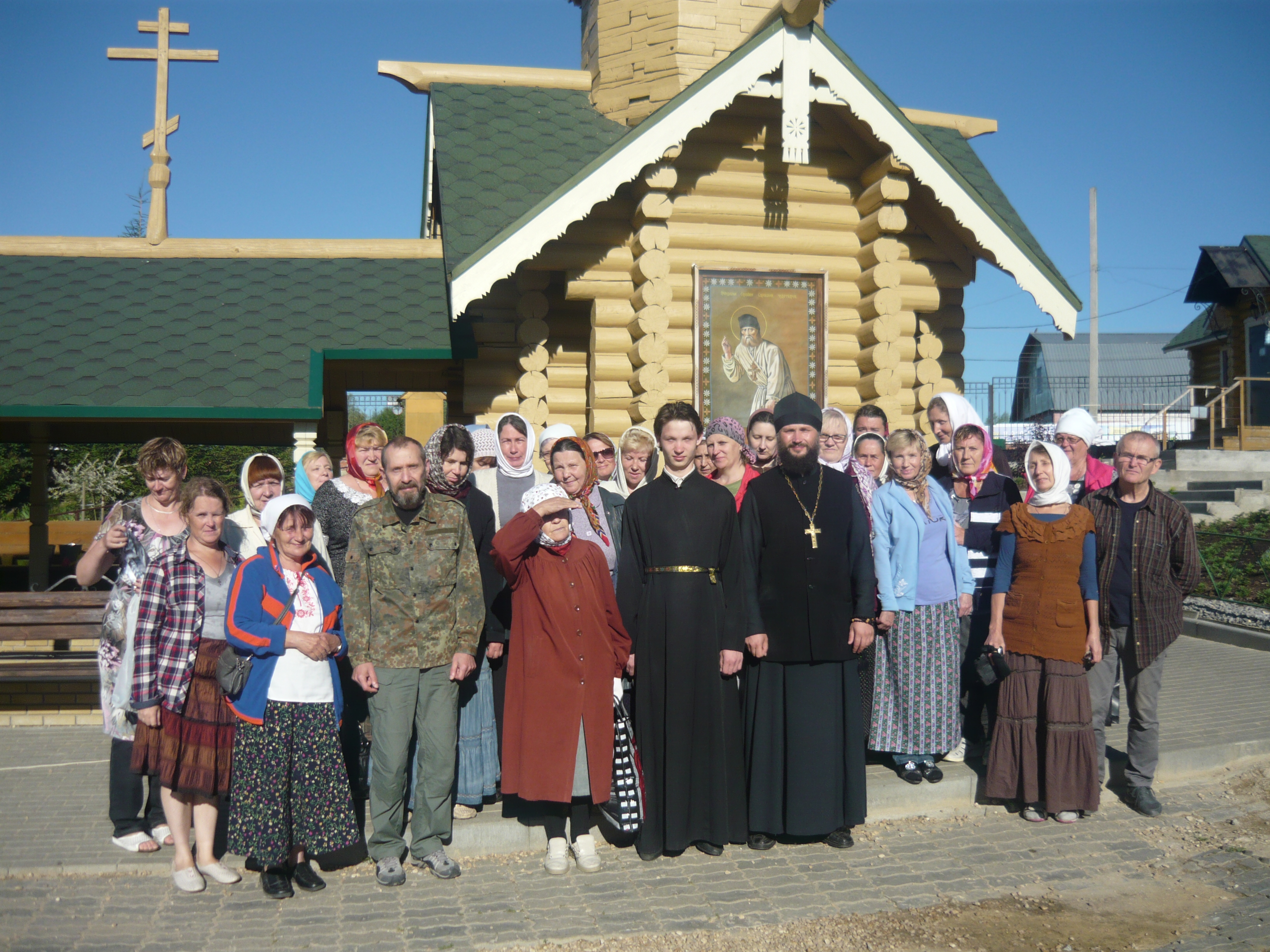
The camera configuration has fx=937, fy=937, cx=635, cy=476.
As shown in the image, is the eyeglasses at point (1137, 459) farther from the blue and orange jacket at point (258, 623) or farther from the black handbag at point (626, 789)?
the blue and orange jacket at point (258, 623)

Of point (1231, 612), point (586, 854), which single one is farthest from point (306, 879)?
point (1231, 612)

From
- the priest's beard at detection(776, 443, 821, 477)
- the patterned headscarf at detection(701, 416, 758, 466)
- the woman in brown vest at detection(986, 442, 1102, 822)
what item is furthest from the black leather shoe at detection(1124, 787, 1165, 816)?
the patterned headscarf at detection(701, 416, 758, 466)

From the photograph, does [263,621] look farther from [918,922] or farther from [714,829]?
[918,922]

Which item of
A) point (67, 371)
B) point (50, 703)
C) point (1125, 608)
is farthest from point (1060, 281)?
point (50, 703)

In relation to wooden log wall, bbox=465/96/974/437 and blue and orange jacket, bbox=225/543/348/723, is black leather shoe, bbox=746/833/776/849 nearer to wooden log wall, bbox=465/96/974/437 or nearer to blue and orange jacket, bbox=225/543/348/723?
blue and orange jacket, bbox=225/543/348/723

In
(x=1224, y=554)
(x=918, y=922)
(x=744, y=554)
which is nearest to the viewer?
(x=918, y=922)

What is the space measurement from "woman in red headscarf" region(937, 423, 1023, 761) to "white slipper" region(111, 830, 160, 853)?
4.43m

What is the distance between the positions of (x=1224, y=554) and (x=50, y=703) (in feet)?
48.3

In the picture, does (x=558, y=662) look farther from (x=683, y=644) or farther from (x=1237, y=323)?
(x=1237, y=323)

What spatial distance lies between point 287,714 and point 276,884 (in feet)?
2.48

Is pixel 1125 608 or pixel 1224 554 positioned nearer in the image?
pixel 1125 608

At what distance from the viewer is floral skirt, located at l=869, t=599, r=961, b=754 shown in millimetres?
5258

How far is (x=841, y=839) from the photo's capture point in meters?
4.74

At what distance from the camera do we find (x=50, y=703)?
7348 millimetres
